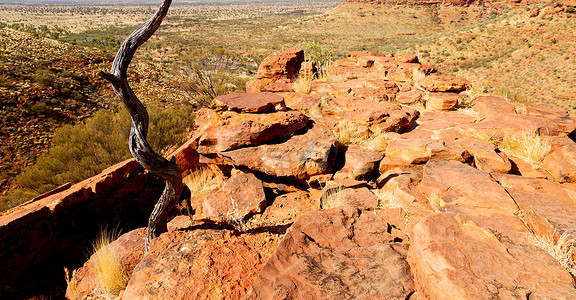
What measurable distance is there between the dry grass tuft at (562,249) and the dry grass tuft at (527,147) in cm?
280

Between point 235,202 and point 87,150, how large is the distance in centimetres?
678

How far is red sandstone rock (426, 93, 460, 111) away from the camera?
6682 millimetres

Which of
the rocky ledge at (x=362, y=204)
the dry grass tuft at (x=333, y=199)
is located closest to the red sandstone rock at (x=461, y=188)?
the rocky ledge at (x=362, y=204)

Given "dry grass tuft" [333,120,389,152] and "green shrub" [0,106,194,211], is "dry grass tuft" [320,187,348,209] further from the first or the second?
"green shrub" [0,106,194,211]

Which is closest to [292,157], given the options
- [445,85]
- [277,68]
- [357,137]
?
[357,137]

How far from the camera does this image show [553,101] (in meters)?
15.2

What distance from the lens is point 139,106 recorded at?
2.70 m

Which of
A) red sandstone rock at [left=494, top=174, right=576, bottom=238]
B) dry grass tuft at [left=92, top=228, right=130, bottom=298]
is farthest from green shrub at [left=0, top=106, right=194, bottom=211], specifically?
red sandstone rock at [left=494, top=174, right=576, bottom=238]

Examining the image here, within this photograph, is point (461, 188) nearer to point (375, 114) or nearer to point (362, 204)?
point (362, 204)

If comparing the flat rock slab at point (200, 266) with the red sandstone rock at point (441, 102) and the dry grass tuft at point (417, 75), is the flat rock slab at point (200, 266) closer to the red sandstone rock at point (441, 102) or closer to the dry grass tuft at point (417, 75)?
the red sandstone rock at point (441, 102)

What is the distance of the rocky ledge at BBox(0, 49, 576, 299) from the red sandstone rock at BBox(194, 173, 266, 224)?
0.02 metres

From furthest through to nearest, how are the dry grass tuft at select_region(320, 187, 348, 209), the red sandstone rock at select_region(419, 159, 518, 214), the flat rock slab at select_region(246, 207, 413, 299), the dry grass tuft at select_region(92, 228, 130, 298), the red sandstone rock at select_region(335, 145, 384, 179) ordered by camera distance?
the red sandstone rock at select_region(335, 145, 384, 179) < the dry grass tuft at select_region(320, 187, 348, 209) < the red sandstone rock at select_region(419, 159, 518, 214) < the dry grass tuft at select_region(92, 228, 130, 298) < the flat rock slab at select_region(246, 207, 413, 299)

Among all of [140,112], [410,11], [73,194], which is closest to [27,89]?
[73,194]

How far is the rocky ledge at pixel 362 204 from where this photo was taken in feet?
6.57
